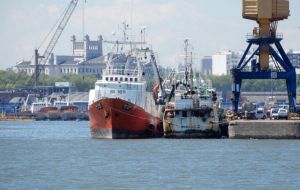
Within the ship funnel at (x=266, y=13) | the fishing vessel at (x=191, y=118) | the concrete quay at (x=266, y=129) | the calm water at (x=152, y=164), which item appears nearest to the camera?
the calm water at (x=152, y=164)

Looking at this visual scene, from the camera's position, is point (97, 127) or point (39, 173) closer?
point (39, 173)

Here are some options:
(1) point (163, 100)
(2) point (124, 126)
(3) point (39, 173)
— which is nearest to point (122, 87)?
(2) point (124, 126)

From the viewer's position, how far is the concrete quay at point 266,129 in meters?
98.6

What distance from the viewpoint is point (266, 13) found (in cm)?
11075

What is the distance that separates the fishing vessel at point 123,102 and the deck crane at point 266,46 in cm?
970

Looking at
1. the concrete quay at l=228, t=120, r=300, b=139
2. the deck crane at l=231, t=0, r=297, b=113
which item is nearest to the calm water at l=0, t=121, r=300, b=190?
the concrete quay at l=228, t=120, r=300, b=139

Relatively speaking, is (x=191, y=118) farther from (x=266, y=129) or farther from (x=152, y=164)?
(x=152, y=164)

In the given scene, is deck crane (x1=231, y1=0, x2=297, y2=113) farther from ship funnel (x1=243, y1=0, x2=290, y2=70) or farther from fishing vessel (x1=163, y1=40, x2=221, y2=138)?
fishing vessel (x1=163, y1=40, x2=221, y2=138)

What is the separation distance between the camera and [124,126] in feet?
342

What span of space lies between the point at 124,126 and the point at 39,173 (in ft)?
116

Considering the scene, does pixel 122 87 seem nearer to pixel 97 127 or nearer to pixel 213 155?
pixel 97 127

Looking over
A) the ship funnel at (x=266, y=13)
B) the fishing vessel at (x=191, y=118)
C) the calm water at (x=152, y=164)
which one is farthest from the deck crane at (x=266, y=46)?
the calm water at (x=152, y=164)

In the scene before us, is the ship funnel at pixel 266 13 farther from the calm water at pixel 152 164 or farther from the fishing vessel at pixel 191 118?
the calm water at pixel 152 164

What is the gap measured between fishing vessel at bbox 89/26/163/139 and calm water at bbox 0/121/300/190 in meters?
3.97
